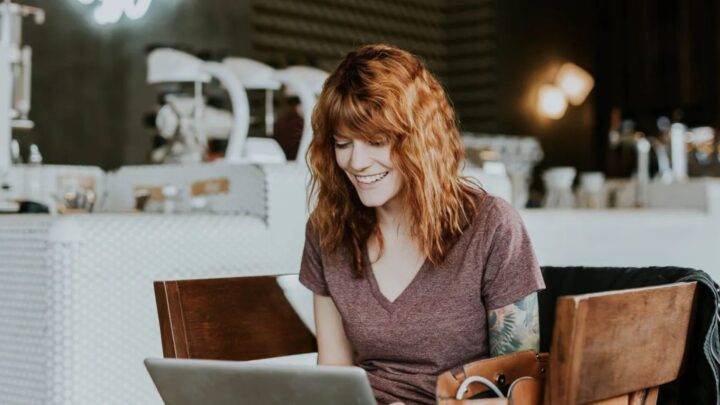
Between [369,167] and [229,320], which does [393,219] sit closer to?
[369,167]

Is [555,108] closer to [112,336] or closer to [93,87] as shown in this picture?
[93,87]

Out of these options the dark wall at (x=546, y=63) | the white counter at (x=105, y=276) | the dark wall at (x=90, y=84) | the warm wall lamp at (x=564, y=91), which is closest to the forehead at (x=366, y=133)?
the white counter at (x=105, y=276)

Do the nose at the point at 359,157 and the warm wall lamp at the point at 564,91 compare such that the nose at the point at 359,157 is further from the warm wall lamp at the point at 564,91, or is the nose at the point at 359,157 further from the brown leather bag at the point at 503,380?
the warm wall lamp at the point at 564,91

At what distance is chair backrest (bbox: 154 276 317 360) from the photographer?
1.68 metres

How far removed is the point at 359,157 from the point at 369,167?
2 cm

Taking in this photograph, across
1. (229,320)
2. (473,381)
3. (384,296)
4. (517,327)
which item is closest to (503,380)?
(473,381)

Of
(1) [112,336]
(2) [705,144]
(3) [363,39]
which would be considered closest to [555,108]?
(2) [705,144]

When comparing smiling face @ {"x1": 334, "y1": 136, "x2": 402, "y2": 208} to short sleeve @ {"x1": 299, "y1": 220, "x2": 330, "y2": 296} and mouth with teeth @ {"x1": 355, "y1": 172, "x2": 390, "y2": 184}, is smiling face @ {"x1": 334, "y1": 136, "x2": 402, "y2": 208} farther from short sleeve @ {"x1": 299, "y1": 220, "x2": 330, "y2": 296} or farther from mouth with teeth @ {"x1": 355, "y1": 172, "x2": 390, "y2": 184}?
short sleeve @ {"x1": 299, "y1": 220, "x2": 330, "y2": 296}

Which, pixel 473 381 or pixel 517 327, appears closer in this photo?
pixel 473 381

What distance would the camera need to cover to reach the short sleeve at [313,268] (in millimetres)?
1794

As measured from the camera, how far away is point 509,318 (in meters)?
1.61

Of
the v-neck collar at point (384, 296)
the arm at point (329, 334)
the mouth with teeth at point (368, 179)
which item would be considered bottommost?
the arm at point (329, 334)

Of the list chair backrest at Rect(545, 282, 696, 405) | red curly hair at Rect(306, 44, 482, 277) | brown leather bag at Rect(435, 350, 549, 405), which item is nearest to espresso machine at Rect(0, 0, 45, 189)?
red curly hair at Rect(306, 44, 482, 277)

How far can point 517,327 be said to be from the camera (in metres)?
1.61
